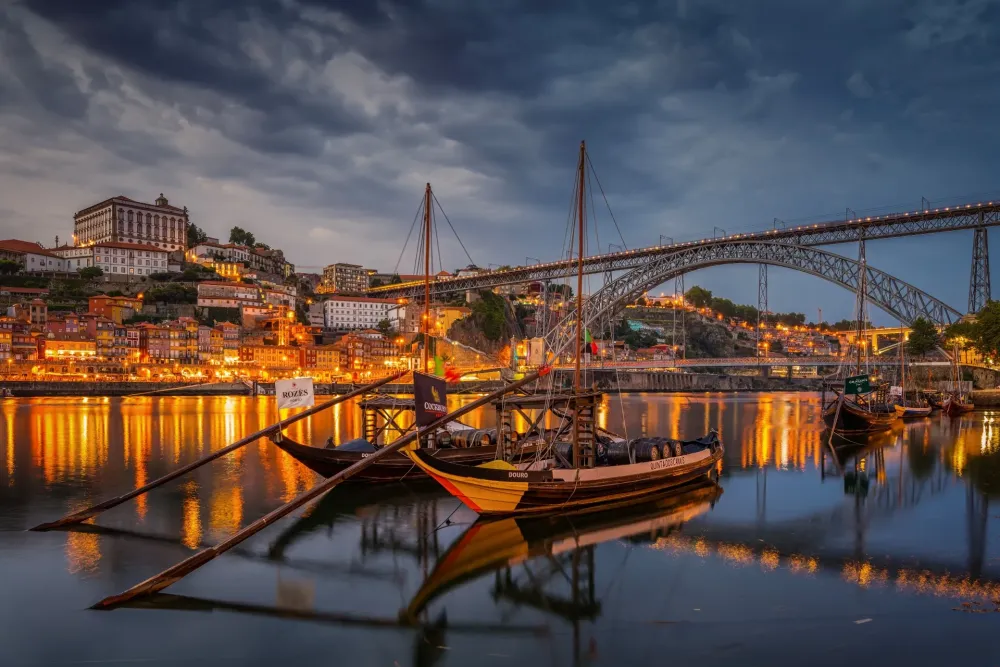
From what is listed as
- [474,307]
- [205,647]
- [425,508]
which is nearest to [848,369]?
[474,307]

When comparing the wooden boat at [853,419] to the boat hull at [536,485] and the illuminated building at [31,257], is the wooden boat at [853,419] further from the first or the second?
the illuminated building at [31,257]

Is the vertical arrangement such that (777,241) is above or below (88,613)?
above

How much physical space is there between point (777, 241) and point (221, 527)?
4261 cm

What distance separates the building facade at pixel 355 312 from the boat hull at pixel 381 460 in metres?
80.0

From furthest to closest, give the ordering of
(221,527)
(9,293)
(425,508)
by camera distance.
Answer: (9,293), (425,508), (221,527)

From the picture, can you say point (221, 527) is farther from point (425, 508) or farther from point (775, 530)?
point (775, 530)

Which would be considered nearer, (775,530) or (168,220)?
(775,530)

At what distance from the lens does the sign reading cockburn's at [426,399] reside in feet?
39.0

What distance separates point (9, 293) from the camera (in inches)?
2990

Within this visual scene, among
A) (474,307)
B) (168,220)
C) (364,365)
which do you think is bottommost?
(364,365)

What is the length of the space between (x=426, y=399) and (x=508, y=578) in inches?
152

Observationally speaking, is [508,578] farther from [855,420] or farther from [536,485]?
[855,420]

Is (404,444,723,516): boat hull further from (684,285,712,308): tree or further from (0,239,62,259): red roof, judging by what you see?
(684,285,712,308): tree

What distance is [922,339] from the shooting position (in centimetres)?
5131
